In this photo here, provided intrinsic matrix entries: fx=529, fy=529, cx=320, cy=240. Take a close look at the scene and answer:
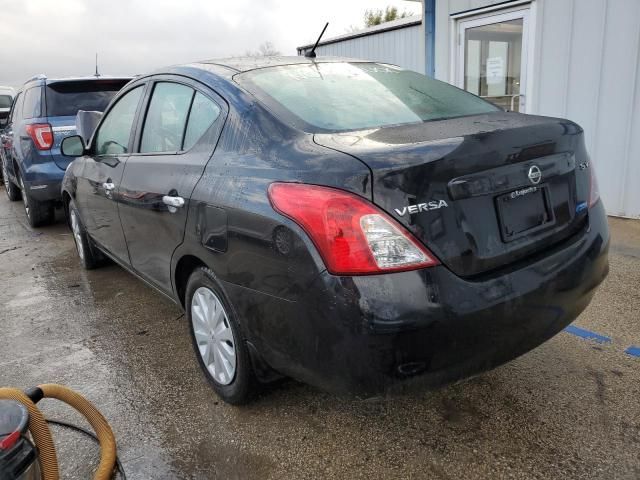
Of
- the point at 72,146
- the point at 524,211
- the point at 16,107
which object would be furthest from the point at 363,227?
the point at 16,107

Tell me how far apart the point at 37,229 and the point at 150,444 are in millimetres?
5383

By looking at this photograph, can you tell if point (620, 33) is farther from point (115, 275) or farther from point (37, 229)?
point (37, 229)

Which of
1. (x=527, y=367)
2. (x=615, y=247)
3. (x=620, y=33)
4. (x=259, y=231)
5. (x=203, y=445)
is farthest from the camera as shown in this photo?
(x=620, y=33)

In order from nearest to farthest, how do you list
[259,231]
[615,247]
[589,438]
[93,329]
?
[259,231], [589,438], [93,329], [615,247]

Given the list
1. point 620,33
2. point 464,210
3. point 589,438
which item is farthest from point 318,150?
point 620,33

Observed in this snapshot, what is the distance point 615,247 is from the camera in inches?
178

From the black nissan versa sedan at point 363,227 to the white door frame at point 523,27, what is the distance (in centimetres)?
354

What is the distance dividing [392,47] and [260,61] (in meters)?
7.47

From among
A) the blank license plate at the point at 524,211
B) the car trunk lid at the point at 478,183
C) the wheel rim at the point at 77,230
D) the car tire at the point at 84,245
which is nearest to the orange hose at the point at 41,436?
the car trunk lid at the point at 478,183

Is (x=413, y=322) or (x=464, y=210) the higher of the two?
(x=464, y=210)

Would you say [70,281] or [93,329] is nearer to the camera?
[93,329]

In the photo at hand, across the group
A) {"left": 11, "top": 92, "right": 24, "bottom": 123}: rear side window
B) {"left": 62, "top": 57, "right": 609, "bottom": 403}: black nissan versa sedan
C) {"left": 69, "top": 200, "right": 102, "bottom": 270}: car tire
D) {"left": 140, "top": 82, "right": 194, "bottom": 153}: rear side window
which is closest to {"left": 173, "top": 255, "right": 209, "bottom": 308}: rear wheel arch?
{"left": 62, "top": 57, "right": 609, "bottom": 403}: black nissan versa sedan

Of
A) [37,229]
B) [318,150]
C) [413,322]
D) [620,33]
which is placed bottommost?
[37,229]

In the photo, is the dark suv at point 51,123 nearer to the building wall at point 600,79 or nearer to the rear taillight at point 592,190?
the building wall at point 600,79
